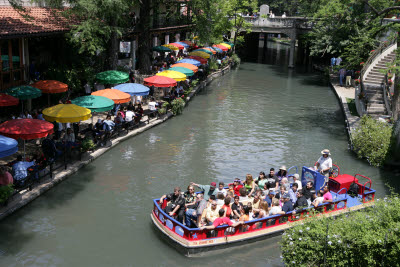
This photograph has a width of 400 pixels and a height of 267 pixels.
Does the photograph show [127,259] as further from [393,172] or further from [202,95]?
[202,95]

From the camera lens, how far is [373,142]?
22578mm

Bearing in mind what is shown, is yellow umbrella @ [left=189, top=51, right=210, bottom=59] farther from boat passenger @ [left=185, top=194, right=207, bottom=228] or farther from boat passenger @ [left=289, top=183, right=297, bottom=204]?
boat passenger @ [left=185, top=194, right=207, bottom=228]

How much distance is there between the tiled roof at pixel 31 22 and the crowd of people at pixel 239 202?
42.7 feet

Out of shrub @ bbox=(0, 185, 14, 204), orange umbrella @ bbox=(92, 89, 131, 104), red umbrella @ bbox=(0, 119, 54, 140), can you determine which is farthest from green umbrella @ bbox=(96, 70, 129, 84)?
shrub @ bbox=(0, 185, 14, 204)

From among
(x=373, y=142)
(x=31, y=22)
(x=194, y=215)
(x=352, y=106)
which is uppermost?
(x=31, y=22)

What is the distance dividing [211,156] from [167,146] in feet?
8.61

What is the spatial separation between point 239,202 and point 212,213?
1568 millimetres

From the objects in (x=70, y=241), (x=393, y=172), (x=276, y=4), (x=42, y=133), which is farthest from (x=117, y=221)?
(x=276, y=4)

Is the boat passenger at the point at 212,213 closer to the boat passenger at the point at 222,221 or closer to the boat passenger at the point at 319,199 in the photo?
the boat passenger at the point at 222,221

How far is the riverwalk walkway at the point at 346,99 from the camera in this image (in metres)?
28.0

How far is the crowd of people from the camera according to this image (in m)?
14.1

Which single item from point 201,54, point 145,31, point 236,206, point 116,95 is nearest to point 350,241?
point 236,206

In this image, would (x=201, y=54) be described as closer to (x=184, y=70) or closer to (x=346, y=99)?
(x=184, y=70)

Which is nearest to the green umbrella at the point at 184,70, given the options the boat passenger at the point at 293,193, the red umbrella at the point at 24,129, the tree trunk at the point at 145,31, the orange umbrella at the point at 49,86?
the tree trunk at the point at 145,31
